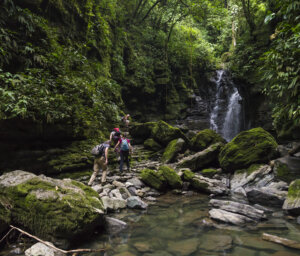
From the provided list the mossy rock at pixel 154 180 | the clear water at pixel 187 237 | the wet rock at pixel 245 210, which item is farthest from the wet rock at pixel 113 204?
the wet rock at pixel 245 210

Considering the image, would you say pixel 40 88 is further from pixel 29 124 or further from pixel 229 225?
pixel 229 225

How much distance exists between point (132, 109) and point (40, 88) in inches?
544

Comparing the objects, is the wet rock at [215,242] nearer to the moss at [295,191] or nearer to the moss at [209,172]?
the moss at [295,191]

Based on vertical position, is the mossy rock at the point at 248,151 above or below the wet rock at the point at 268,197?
above

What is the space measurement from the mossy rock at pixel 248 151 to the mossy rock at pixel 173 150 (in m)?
3.09

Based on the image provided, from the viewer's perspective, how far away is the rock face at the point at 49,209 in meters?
3.33

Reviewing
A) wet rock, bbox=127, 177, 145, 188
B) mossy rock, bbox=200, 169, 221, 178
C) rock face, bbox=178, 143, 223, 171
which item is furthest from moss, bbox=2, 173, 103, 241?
rock face, bbox=178, 143, 223, 171

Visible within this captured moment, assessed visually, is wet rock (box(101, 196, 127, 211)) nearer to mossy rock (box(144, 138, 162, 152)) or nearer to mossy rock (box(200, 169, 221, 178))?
mossy rock (box(200, 169, 221, 178))

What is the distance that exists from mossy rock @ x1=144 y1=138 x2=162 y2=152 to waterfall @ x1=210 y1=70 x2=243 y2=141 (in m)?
7.56

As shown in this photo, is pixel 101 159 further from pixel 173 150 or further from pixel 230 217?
pixel 173 150

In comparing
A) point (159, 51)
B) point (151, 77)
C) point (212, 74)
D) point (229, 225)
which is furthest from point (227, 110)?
point (229, 225)

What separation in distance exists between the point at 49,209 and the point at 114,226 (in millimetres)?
1469

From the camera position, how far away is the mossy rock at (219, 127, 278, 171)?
8.43 meters

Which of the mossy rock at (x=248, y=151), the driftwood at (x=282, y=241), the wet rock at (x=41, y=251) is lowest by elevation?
the wet rock at (x=41, y=251)
